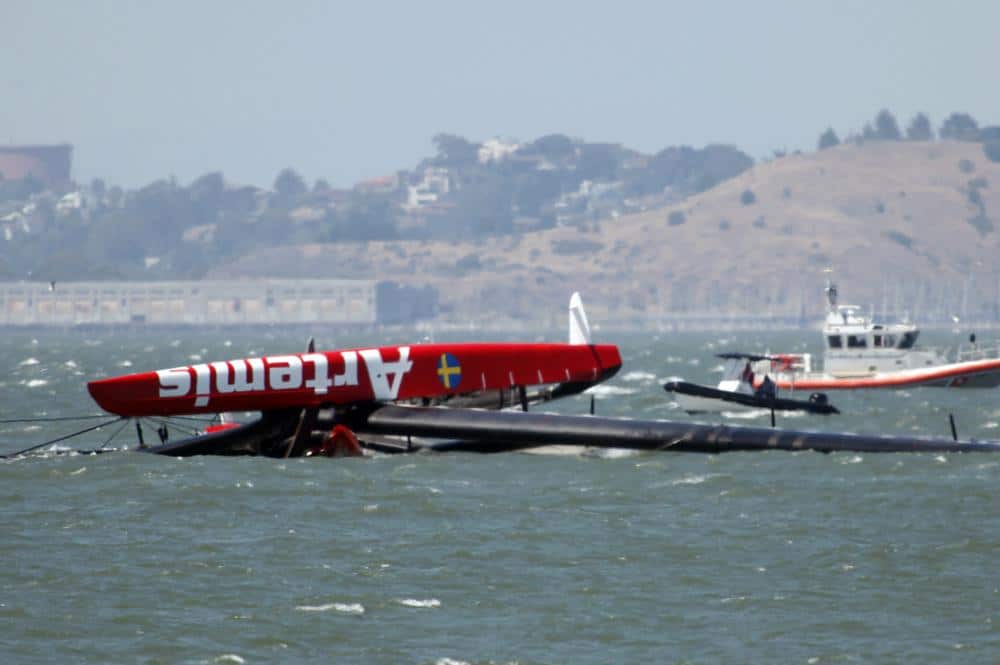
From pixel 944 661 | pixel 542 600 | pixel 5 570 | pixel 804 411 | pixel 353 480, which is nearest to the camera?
pixel 944 661

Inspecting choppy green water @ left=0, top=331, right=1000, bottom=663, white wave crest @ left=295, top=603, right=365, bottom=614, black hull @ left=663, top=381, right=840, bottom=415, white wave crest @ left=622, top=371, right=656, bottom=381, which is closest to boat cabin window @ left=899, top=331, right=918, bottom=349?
white wave crest @ left=622, top=371, right=656, bottom=381

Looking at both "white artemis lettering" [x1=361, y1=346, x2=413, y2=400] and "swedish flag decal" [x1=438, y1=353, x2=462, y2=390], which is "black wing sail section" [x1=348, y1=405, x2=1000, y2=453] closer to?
"white artemis lettering" [x1=361, y1=346, x2=413, y2=400]

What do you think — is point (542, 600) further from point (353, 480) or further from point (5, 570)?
point (353, 480)

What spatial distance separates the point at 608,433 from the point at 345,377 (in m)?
5.50

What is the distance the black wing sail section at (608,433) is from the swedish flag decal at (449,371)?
3.93 feet

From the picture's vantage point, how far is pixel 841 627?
75.6ft

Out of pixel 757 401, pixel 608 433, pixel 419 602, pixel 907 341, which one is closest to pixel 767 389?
pixel 757 401

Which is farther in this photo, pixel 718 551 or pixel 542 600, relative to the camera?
pixel 718 551

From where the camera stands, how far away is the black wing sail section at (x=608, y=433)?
133ft

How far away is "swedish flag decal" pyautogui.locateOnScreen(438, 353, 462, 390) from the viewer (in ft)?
140

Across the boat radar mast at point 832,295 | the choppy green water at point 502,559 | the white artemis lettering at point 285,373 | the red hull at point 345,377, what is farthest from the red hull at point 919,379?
the white artemis lettering at point 285,373

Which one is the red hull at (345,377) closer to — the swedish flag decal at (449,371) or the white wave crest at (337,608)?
the swedish flag decal at (449,371)

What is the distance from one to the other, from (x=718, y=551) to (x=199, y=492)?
→ 408 inches

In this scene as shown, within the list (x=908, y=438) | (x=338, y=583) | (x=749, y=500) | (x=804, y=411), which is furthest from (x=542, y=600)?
(x=804, y=411)
